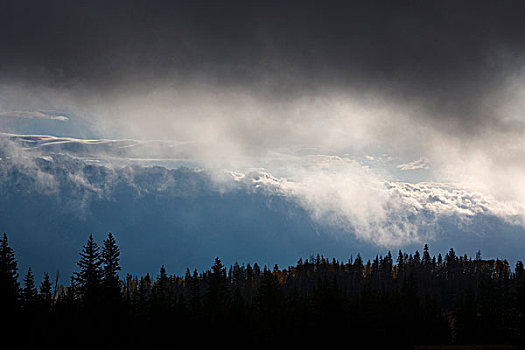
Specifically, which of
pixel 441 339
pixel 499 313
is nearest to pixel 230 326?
pixel 441 339

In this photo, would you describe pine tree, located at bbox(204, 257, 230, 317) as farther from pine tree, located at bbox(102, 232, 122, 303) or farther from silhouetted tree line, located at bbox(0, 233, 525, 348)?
pine tree, located at bbox(102, 232, 122, 303)

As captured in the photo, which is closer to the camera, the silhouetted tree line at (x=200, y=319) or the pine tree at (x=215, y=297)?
the silhouetted tree line at (x=200, y=319)

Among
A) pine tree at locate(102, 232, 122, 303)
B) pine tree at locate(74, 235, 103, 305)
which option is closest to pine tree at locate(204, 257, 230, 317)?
pine tree at locate(102, 232, 122, 303)

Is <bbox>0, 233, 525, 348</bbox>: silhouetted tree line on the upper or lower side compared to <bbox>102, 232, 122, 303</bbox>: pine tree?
lower

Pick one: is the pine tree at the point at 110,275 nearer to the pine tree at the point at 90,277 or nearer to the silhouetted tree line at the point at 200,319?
the silhouetted tree line at the point at 200,319

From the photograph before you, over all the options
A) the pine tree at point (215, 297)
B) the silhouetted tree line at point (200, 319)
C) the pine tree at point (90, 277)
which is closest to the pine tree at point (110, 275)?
the silhouetted tree line at point (200, 319)

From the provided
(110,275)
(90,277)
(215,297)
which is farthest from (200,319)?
(90,277)

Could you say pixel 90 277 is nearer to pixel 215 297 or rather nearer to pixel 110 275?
pixel 110 275

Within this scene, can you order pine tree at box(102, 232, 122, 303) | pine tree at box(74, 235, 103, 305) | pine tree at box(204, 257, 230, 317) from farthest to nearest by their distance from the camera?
pine tree at box(204, 257, 230, 317)
pine tree at box(74, 235, 103, 305)
pine tree at box(102, 232, 122, 303)

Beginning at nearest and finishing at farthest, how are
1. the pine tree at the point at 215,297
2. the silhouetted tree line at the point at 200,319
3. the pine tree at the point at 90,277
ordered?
the silhouetted tree line at the point at 200,319 → the pine tree at the point at 90,277 → the pine tree at the point at 215,297

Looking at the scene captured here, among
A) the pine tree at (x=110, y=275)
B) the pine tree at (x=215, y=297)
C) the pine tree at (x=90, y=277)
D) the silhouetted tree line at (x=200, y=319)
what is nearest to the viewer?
the silhouetted tree line at (x=200, y=319)

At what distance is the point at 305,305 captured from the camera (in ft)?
286

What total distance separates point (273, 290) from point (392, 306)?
24775 mm

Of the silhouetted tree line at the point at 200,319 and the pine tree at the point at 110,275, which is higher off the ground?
the pine tree at the point at 110,275
